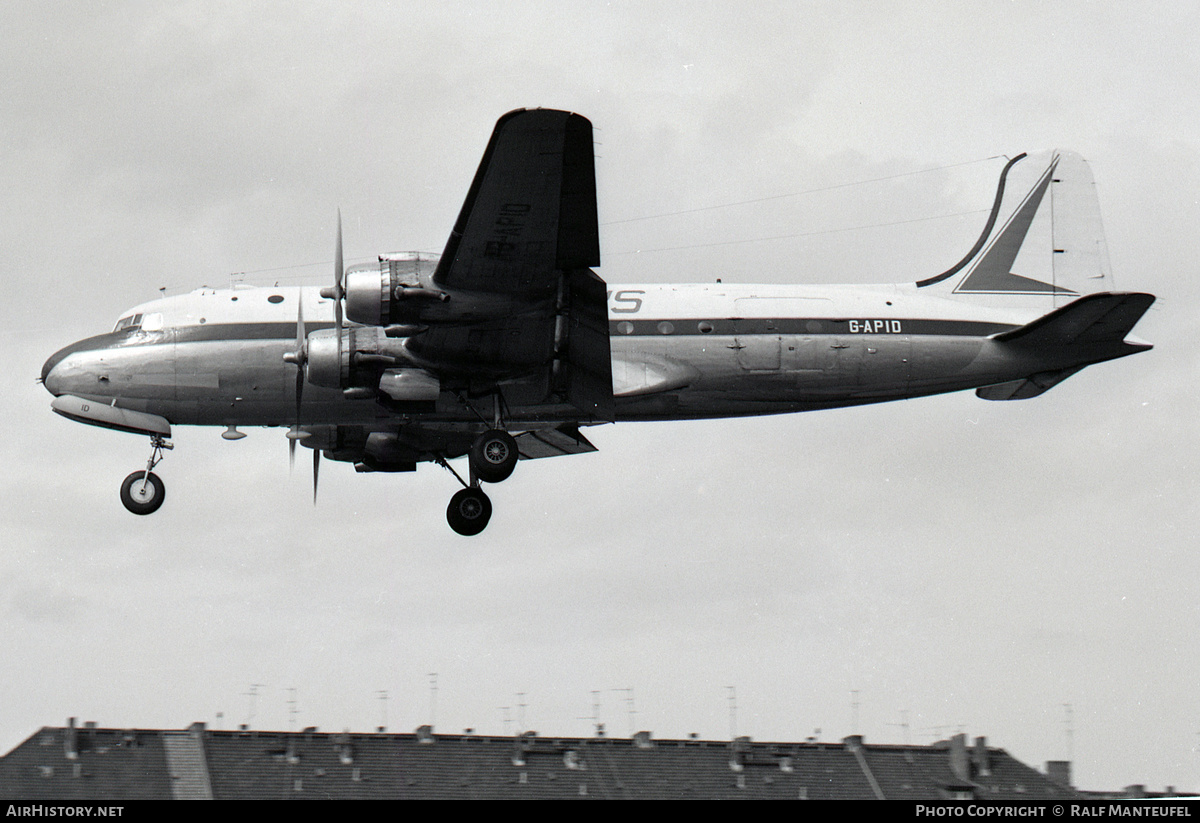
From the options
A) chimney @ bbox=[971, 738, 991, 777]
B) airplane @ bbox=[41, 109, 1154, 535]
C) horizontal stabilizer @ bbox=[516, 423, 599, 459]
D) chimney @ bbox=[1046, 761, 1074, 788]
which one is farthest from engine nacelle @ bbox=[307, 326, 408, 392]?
chimney @ bbox=[971, 738, 991, 777]

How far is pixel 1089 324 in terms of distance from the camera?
82.3 feet

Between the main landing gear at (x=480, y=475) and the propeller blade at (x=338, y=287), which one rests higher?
the propeller blade at (x=338, y=287)

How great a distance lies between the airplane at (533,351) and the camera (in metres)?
23.0

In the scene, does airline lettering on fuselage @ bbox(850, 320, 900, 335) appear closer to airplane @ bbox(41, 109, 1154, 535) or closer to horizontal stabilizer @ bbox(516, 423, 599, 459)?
airplane @ bbox(41, 109, 1154, 535)

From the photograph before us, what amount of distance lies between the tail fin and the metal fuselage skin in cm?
185

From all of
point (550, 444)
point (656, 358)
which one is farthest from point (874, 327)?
point (550, 444)

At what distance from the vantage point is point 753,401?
25.9 metres

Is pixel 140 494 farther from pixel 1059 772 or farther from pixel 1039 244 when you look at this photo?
pixel 1059 772

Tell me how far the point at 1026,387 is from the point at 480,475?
402 inches

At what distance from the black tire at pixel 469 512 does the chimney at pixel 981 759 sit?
33338 millimetres

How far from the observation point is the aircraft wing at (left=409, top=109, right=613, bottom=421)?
2003cm

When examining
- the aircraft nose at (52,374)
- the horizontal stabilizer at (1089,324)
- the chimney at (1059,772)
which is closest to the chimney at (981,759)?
the chimney at (1059,772)

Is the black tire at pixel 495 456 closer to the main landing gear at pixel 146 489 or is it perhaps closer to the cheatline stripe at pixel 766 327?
the cheatline stripe at pixel 766 327
